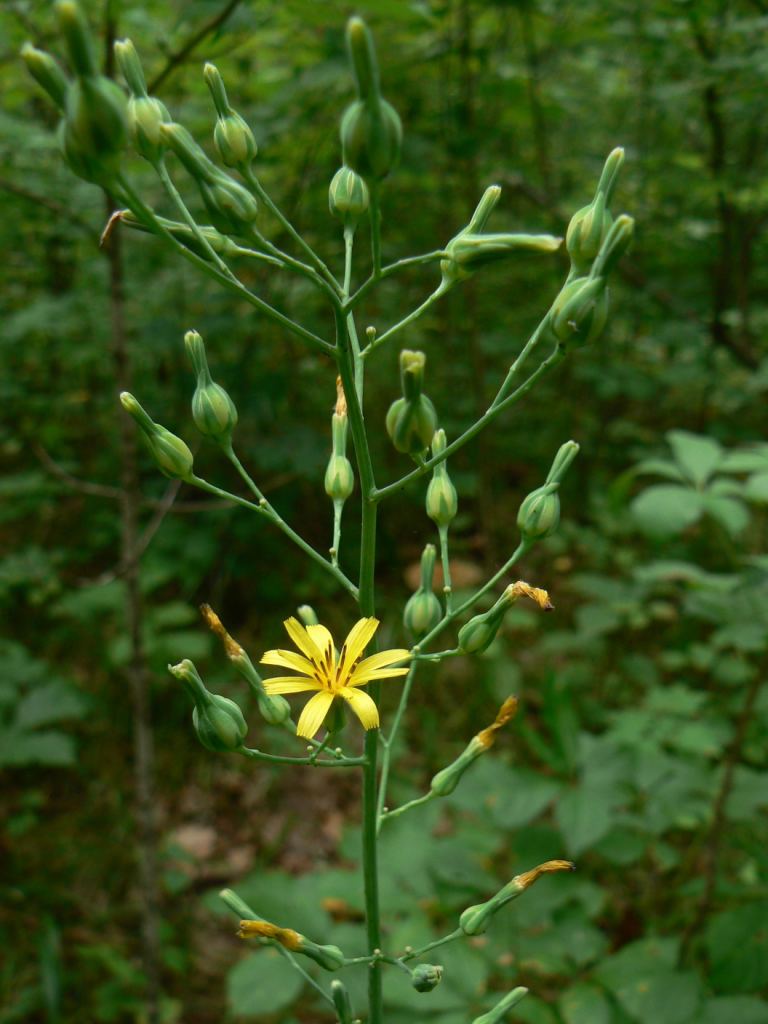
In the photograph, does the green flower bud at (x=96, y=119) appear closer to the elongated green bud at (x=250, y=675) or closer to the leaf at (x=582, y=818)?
the elongated green bud at (x=250, y=675)

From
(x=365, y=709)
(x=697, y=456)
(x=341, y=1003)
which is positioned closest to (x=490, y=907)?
(x=341, y=1003)

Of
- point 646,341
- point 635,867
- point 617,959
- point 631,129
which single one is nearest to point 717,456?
point 617,959

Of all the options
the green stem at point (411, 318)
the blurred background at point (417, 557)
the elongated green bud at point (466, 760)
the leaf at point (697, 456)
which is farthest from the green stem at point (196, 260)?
the leaf at point (697, 456)

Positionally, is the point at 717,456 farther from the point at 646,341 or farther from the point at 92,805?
the point at 646,341

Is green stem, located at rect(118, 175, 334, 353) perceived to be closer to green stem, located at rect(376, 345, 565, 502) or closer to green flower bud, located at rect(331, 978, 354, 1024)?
green stem, located at rect(376, 345, 565, 502)

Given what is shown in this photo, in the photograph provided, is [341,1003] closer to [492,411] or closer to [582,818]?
[492,411]

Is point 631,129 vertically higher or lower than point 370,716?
higher
